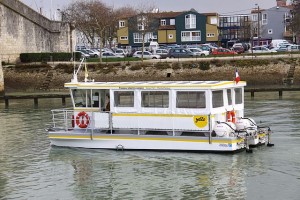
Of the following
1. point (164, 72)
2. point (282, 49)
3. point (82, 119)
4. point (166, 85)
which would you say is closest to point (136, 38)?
point (282, 49)

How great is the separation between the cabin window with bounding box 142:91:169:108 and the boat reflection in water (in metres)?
1.79

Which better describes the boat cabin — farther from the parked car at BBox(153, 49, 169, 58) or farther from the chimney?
the chimney

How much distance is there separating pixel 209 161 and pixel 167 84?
11.9 ft

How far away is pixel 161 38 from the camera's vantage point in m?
102

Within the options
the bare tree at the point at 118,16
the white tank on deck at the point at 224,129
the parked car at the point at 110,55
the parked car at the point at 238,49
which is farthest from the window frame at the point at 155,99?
the bare tree at the point at 118,16

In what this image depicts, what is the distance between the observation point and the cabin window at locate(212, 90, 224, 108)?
23.6 meters

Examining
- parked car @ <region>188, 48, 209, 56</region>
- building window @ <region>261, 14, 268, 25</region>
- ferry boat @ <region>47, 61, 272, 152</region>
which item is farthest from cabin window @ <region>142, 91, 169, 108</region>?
building window @ <region>261, 14, 268, 25</region>

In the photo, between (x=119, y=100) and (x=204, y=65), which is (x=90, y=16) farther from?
(x=119, y=100)

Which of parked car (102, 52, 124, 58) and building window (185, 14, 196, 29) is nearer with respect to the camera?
parked car (102, 52, 124, 58)

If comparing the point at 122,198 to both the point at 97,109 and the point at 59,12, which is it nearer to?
the point at 97,109

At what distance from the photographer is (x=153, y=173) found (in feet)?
69.1

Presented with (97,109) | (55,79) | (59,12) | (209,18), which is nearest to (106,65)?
(55,79)

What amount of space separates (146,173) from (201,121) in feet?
11.1

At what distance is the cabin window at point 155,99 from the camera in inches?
945
